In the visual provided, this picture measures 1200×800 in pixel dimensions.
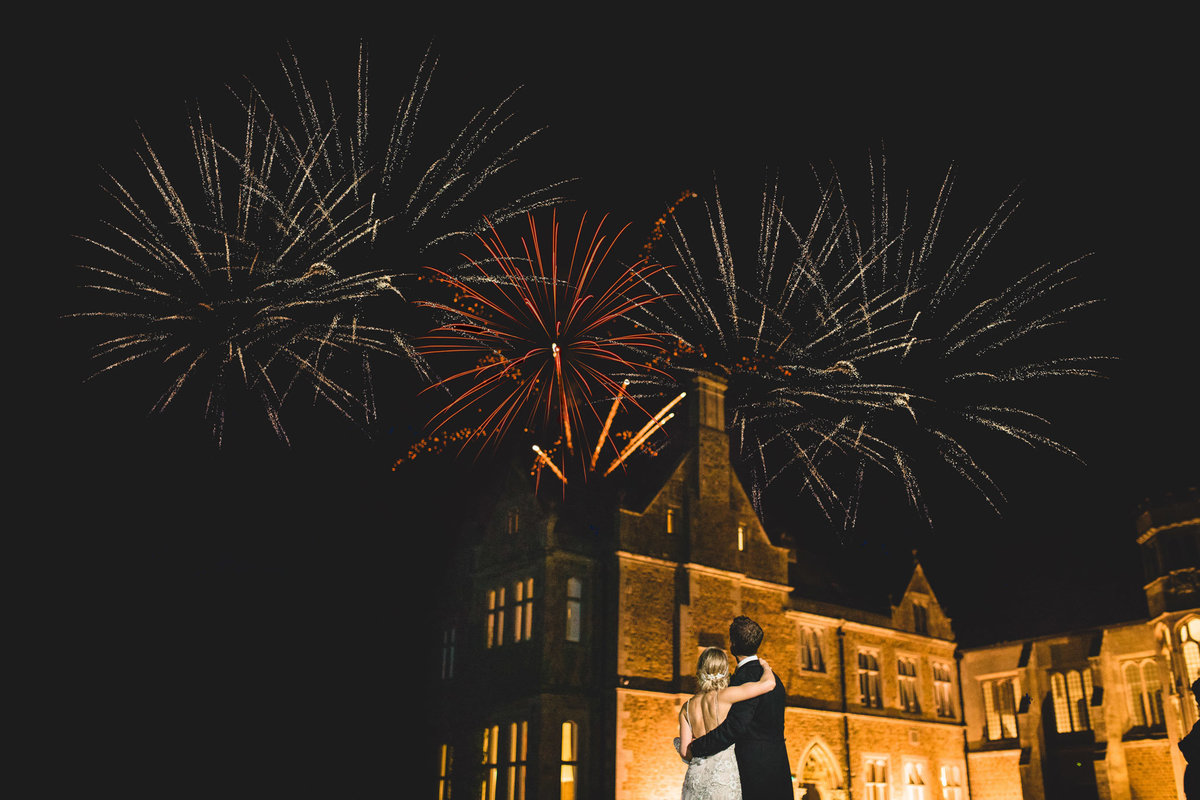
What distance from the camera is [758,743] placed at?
5629 mm

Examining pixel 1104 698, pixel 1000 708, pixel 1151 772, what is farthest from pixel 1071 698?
pixel 1151 772

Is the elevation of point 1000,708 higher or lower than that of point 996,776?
higher

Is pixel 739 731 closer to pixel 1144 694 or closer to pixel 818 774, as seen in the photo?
pixel 818 774

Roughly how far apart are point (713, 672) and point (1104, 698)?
100 ft

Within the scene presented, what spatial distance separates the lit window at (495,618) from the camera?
80.9 feet

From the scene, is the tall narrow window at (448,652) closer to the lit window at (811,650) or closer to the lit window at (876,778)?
the lit window at (811,650)

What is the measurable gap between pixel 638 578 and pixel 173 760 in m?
12.0

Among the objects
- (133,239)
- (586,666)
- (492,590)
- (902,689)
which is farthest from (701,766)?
(902,689)

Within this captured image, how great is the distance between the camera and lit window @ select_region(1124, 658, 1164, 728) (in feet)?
99.2

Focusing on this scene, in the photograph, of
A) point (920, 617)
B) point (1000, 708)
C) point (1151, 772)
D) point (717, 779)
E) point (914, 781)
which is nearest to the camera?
point (717, 779)

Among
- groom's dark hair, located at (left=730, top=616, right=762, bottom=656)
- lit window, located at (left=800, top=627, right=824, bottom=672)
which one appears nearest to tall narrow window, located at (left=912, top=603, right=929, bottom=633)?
lit window, located at (left=800, top=627, right=824, bottom=672)

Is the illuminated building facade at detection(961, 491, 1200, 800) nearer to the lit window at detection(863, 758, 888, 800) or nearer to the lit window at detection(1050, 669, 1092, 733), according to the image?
the lit window at detection(1050, 669, 1092, 733)

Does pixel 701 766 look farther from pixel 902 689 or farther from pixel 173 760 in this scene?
pixel 902 689

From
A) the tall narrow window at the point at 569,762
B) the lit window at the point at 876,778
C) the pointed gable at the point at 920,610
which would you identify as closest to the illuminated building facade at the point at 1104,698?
the pointed gable at the point at 920,610
